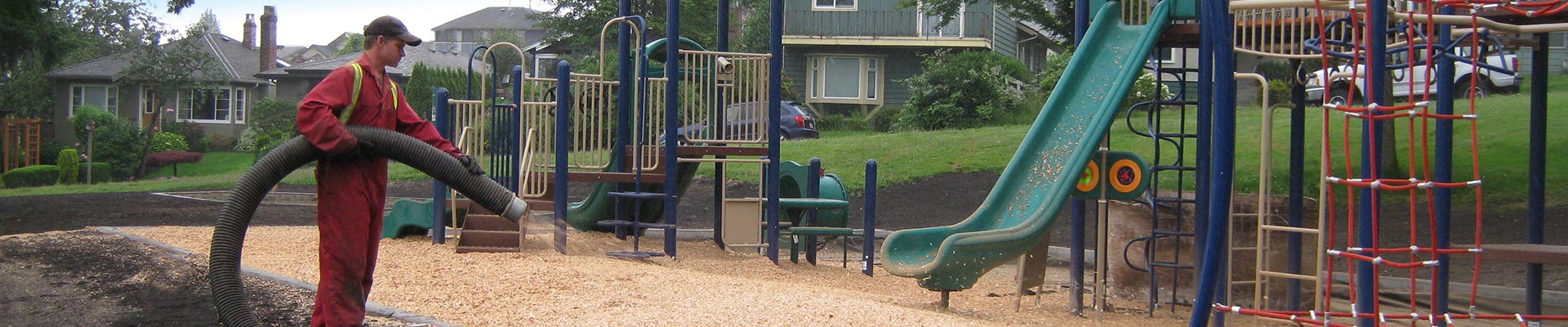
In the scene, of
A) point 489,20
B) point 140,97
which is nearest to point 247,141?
point 140,97

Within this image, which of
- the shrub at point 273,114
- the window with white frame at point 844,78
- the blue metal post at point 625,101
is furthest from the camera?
the shrub at point 273,114

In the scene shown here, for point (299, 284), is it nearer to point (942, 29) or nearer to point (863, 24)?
point (942, 29)

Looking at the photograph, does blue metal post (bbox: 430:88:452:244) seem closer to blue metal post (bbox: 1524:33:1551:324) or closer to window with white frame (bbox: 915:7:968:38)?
blue metal post (bbox: 1524:33:1551:324)

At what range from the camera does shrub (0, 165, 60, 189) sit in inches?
1066

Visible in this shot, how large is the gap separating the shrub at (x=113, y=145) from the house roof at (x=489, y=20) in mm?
71411

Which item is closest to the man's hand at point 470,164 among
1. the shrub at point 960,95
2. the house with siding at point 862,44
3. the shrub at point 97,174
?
the shrub at point 960,95

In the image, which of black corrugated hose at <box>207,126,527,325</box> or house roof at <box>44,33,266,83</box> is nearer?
black corrugated hose at <box>207,126,527,325</box>

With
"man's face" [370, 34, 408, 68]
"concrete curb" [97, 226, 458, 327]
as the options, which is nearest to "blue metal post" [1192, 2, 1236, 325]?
"concrete curb" [97, 226, 458, 327]

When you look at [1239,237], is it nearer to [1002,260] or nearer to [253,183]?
[1002,260]

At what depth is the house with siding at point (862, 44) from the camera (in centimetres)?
3381

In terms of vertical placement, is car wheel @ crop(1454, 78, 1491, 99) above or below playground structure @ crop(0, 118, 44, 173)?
above

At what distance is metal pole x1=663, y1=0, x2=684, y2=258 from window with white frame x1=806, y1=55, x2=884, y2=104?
954 inches

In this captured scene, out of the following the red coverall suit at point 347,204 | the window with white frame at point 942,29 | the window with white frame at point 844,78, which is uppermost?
the window with white frame at point 942,29

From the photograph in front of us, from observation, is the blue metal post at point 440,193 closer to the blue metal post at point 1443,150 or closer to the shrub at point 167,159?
the blue metal post at point 1443,150
